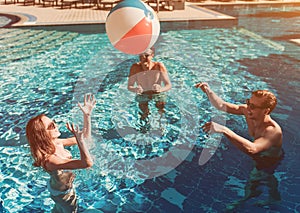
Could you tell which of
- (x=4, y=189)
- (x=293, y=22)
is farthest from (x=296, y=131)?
(x=293, y=22)

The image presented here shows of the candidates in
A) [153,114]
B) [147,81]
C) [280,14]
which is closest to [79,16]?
[280,14]

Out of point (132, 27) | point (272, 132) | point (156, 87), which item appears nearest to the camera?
point (272, 132)

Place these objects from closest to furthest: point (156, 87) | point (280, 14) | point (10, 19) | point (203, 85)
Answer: point (203, 85) → point (156, 87) → point (10, 19) → point (280, 14)

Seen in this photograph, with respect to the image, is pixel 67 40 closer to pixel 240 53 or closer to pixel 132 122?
pixel 240 53

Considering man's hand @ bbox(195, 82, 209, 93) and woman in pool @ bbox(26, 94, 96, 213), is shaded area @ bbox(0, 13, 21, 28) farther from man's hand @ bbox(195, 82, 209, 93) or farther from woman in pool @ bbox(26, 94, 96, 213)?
woman in pool @ bbox(26, 94, 96, 213)

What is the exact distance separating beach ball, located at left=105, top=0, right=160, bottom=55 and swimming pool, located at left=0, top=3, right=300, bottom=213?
1.55 meters

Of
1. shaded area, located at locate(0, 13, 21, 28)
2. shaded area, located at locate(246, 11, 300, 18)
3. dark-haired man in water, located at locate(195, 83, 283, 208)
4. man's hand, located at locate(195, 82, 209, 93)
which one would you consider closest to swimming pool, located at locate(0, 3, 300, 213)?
dark-haired man in water, located at locate(195, 83, 283, 208)

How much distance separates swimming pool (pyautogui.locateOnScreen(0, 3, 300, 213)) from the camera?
14.2ft

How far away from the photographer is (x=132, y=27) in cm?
487

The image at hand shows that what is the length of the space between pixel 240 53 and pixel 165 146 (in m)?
6.59

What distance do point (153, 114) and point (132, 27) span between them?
6.14 feet

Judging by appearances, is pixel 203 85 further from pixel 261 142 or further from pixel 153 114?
pixel 153 114

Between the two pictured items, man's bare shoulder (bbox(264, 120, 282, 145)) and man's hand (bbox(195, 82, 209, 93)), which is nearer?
man's bare shoulder (bbox(264, 120, 282, 145))

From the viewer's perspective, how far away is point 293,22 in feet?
52.5
